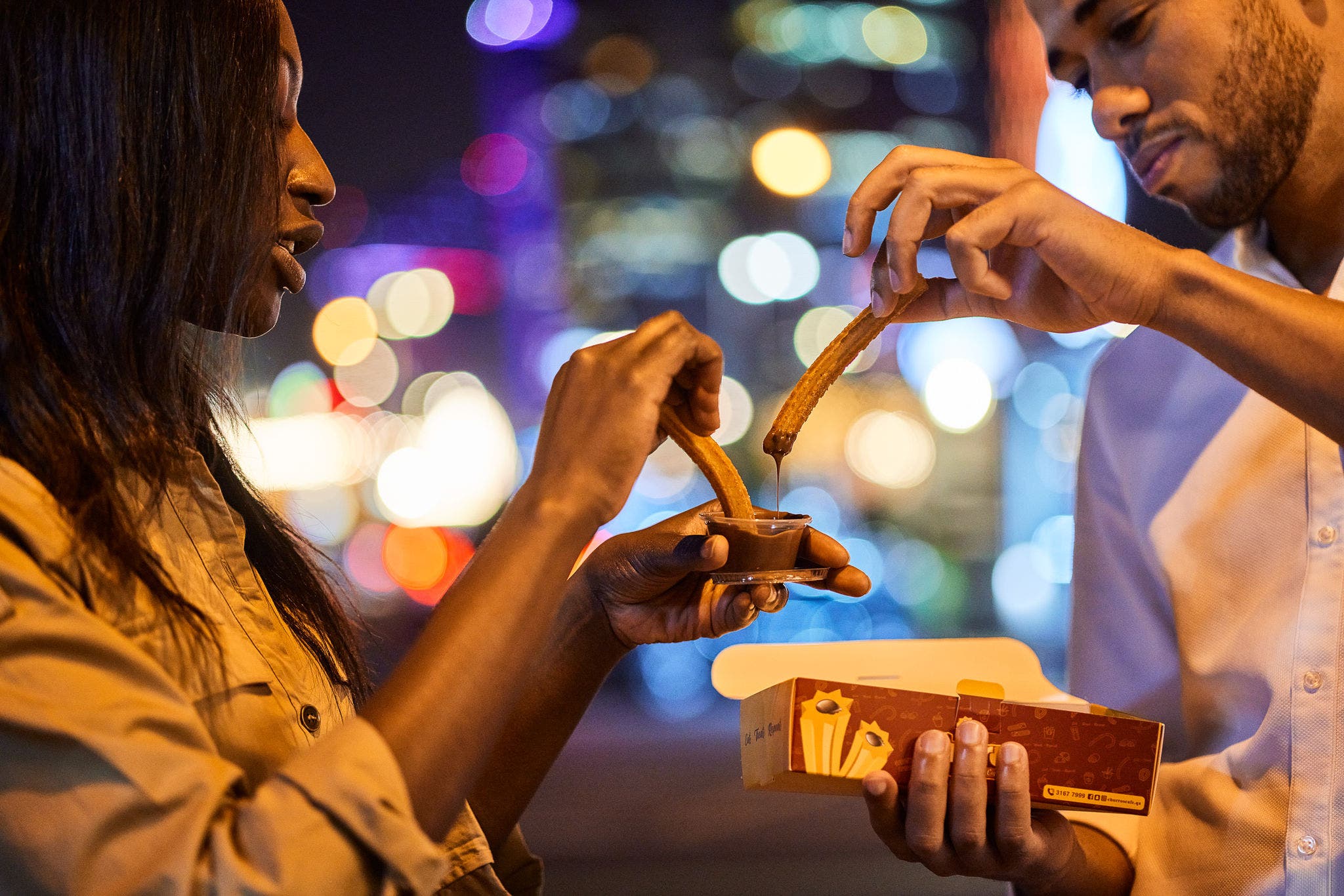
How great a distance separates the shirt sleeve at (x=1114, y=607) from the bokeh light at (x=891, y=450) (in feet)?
24.5

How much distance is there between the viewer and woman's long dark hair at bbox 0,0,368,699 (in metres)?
1.27

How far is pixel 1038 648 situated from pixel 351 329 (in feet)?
25.9

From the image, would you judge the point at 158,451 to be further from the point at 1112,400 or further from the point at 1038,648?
the point at 1038,648

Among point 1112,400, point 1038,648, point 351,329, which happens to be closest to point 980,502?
point 1038,648

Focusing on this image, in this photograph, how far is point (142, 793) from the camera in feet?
3.27

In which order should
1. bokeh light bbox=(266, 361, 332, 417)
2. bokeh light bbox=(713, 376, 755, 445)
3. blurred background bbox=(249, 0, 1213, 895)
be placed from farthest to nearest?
bokeh light bbox=(713, 376, 755, 445) → bokeh light bbox=(266, 361, 332, 417) → blurred background bbox=(249, 0, 1213, 895)

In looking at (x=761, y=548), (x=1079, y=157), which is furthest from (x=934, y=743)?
(x=1079, y=157)

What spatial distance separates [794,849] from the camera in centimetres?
526

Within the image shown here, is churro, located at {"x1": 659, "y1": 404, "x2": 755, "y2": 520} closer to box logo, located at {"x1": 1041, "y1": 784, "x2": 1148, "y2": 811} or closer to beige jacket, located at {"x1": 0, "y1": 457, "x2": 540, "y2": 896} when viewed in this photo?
box logo, located at {"x1": 1041, "y1": 784, "x2": 1148, "y2": 811}

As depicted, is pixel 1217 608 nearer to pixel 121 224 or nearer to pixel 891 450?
pixel 121 224

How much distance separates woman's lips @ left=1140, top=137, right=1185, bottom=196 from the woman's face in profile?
6.26ft

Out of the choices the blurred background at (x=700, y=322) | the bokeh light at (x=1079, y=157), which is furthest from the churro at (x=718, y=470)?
the blurred background at (x=700, y=322)

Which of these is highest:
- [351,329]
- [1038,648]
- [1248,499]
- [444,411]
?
[1248,499]

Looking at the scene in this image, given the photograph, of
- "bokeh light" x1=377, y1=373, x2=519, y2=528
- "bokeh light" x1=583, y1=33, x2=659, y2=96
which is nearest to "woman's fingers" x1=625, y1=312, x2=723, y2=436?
"bokeh light" x1=377, y1=373, x2=519, y2=528
